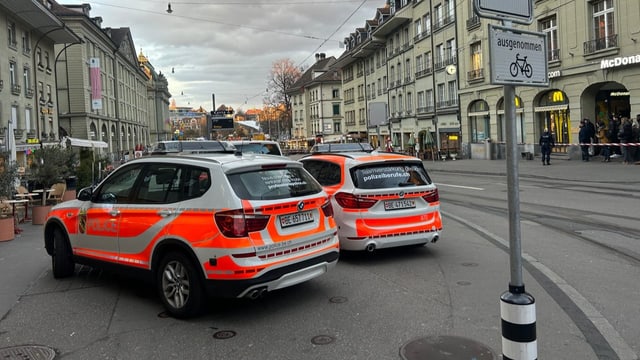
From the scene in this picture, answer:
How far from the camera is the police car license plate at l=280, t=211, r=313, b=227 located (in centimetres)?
548

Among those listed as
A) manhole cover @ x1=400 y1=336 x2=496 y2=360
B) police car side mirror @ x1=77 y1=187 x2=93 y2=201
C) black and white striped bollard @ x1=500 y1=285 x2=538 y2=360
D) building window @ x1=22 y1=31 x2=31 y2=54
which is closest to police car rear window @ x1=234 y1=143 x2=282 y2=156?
police car side mirror @ x1=77 y1=187 x2=93 y2=201

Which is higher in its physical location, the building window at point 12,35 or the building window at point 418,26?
the building window at point 418,26

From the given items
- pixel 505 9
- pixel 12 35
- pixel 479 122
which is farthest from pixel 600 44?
pixel 12 35

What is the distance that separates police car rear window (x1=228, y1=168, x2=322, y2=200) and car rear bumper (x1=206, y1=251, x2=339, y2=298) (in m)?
0.74

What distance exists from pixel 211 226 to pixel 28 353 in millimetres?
1873

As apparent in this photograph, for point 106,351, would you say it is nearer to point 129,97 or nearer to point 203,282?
point 203,282

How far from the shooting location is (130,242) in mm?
5973

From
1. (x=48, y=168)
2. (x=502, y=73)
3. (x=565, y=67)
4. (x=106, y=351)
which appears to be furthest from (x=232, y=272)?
(x=565, y=67)

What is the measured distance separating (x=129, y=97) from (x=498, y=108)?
218 ft

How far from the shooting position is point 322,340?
4.69 metres

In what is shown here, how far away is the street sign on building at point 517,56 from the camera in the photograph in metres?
3.38

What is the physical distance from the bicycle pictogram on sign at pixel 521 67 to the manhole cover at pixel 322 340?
2668 millimetres

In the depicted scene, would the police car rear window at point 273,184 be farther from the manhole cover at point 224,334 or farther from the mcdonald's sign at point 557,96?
the mcdonald's sign at point 557,96

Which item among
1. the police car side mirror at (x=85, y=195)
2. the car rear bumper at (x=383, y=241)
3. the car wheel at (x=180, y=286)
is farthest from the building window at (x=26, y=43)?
the car wheel at (x=180, y=286)
